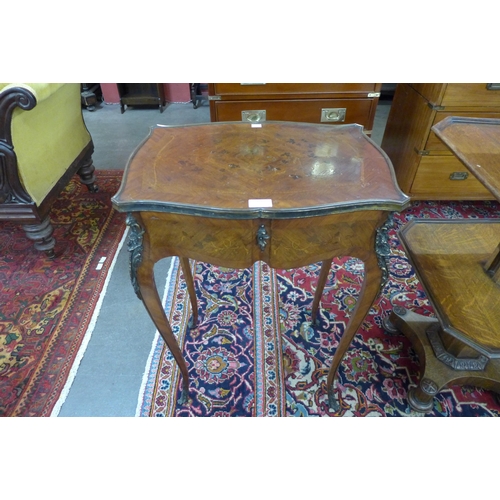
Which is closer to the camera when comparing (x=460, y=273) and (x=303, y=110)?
(x=460, y=273)

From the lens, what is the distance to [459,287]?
4.09 ft

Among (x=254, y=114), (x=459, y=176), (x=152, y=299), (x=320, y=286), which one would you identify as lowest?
(x=320, y=286)

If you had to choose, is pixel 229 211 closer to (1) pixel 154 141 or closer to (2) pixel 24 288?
(1) pixel 154 141

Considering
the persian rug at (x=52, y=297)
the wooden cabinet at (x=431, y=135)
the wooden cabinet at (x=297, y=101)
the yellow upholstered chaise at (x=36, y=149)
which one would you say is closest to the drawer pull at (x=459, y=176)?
the wooden cabinet at (x=431, y=135)

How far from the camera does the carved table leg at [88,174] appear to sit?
228 centimetres

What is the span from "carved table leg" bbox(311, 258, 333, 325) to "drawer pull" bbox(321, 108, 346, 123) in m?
0.81

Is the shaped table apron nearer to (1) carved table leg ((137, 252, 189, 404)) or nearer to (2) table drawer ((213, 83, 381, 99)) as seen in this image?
(1) carved table leg ((137, 252, 189, 404))

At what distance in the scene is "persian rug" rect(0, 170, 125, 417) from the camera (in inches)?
53.8

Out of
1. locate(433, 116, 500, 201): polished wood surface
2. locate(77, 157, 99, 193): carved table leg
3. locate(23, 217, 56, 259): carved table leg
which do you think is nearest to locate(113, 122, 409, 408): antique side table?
locate(433, 116, 500, 201): polished wood surface

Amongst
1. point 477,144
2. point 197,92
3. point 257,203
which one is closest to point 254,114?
point 477,144

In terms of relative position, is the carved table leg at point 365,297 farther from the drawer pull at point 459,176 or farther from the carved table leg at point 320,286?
the drawer pull at point 459,176

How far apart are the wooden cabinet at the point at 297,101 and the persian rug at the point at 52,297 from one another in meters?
0.98

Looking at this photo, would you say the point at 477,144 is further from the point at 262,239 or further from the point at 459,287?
the point at 262,239

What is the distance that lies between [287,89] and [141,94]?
2510mm
